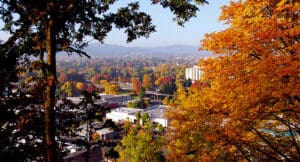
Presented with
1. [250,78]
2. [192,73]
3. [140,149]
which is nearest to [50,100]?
[250,78]

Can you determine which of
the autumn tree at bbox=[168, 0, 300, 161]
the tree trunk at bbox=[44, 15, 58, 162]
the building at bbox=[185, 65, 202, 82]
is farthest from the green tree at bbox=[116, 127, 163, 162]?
the building at bbox=[185, 65, 202, 82]

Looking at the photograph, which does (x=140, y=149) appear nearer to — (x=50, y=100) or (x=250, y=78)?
(x=250, y=78)

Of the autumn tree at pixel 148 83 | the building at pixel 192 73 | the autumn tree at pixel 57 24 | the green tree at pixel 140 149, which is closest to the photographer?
the autumn tree at pixel 57 24

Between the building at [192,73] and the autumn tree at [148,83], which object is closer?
the autumn tree at [148,83]

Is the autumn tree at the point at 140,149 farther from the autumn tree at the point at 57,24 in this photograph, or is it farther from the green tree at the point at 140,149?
the autumn tree at the point at 57,24

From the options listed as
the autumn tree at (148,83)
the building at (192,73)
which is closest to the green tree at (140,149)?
the autumn tree at (148,83)

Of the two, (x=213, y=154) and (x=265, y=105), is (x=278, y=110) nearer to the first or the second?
(x=265, y=105)

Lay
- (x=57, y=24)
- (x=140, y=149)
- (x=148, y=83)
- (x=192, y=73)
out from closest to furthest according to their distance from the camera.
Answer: (x=57, y=24) → (x=140, y=149) → (x=148, y=83) → (x=192, y=73)

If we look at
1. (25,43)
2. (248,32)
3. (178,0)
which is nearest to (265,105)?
(248,32)
